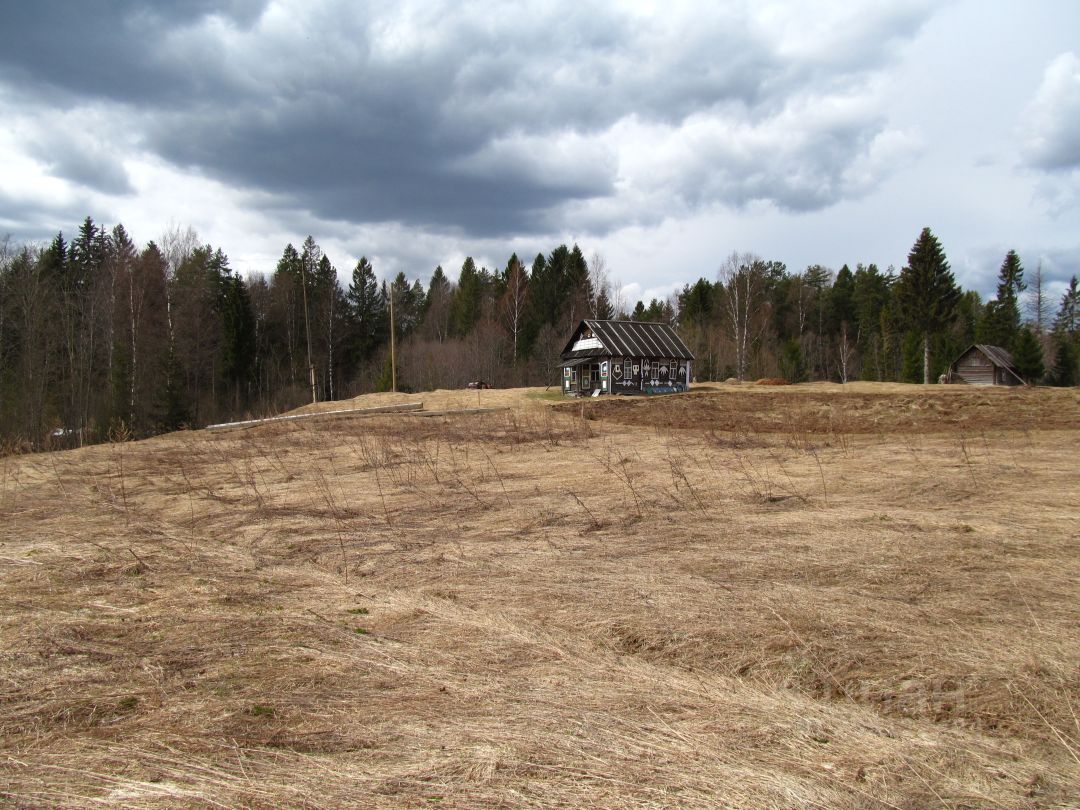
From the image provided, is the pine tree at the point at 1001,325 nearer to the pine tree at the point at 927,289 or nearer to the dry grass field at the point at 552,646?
the pine tree at the point at 927,289

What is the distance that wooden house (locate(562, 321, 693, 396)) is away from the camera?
3775cm

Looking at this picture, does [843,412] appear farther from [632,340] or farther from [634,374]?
[632,340]

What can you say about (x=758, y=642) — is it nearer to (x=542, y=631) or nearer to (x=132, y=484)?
(x=542, y=631)

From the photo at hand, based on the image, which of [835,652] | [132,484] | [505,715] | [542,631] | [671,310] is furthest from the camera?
[671,310]

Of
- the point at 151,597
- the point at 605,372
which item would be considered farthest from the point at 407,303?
the point at 151,597

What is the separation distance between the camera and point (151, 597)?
5406mm

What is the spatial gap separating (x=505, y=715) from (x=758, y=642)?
73.4 inches

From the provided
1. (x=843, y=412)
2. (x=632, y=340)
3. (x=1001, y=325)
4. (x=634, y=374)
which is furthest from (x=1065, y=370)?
(x=843, y=412)

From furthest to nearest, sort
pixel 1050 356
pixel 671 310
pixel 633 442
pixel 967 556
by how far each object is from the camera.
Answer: pixel 671 310 < pixel 1050 356 < pixel 633 442 < pixel 967 556

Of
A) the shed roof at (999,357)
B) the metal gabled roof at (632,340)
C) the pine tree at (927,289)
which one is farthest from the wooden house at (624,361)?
the shed roof at (999,357)

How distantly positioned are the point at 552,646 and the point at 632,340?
115ft

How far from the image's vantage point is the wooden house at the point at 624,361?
124 ft

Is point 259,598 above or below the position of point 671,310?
below

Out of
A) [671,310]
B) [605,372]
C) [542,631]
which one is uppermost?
[671,310]
